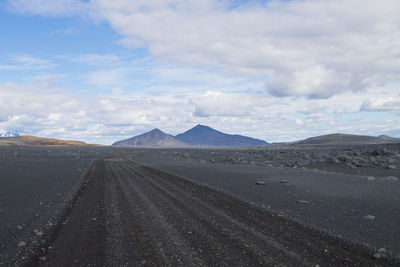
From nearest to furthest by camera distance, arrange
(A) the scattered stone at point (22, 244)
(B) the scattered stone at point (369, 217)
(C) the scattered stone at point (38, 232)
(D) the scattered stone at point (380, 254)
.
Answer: (D) the scattered stone at point (380, 254)
(A) the scattered stone at point (22, 244)
(C) the scattered stone at point (38, 232)
(B) the scattered stone at point (369, 217)

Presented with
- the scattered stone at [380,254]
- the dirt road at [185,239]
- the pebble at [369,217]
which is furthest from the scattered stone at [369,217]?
the scattered stone at [380,254]

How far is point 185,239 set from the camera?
24.0ft

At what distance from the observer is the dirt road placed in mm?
6109

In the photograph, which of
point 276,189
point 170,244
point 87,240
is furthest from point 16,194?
point 276,189

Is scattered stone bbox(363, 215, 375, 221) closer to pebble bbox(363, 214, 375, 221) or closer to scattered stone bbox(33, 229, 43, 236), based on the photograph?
pebble bbox(363, 214, 375, 221)

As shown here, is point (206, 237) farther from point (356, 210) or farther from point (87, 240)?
point (356, 210)

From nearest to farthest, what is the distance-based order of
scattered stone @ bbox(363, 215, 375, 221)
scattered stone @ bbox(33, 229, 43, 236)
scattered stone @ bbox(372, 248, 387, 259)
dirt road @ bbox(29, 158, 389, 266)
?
dirt road @ bbox(29, 158, 389, 266) → scattered stone @ bbox(372, 248, 387, 259) → scattered stone @ bbox(33, 229, 43, 236) → scattered stone @ bbox(363, 215, 375, 221)

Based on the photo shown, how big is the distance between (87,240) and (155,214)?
287 cm

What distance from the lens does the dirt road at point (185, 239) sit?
611 centimetres

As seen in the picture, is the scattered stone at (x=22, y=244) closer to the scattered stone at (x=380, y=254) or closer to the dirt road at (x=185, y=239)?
the dirt road at (x=185, y=239)

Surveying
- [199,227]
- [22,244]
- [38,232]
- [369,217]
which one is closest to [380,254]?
[369,217]

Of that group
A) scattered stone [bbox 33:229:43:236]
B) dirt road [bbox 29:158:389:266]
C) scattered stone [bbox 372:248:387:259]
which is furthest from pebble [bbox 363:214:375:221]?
scattered stone [bbox 33:229:43:236]

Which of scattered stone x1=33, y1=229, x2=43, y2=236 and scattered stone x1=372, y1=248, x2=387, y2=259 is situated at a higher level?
scattered stone x1=33, y1=229, x2=43, y2=236

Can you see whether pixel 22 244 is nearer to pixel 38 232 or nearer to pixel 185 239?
pixel 38 232
